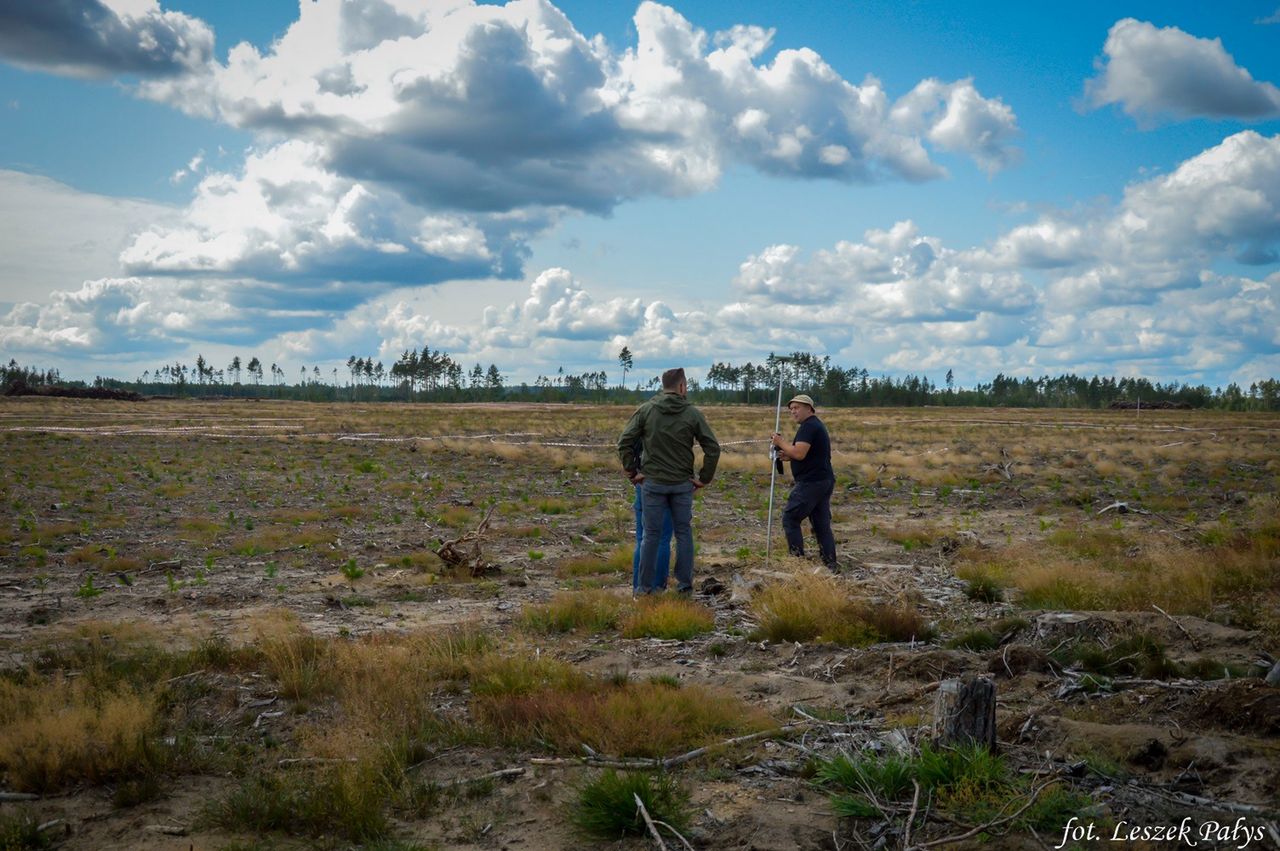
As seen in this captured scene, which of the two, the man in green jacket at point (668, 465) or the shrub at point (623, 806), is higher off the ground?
the man in green jacket at point (668, 465)

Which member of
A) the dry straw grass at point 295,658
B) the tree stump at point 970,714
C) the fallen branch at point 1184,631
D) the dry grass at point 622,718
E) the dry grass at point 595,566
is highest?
the tree stump at point 970,714

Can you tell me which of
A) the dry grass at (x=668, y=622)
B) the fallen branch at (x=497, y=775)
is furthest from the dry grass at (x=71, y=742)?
the dry grass at (x=668, y=622)

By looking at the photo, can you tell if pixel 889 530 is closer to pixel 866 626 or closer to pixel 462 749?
pixel 866 626

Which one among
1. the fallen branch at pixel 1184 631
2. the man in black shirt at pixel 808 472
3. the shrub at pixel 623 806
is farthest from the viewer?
the man in black shirt at pixel 808 472

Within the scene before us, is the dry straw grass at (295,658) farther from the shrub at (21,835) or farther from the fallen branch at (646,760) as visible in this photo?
the fallen branch at (646,760)

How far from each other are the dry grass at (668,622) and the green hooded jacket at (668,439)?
142 centimetres

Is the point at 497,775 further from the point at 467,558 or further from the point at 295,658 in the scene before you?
the point at 467,558

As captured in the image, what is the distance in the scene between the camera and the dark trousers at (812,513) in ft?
32.7

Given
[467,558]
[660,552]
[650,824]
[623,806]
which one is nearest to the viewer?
[650,824]

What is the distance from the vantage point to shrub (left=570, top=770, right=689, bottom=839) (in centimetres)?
442

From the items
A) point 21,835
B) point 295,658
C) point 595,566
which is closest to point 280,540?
point 595,566

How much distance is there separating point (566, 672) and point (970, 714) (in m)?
3.03

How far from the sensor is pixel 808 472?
10031 mm

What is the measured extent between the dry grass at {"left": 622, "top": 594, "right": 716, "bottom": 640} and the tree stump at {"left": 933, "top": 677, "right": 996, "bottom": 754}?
362 cm
